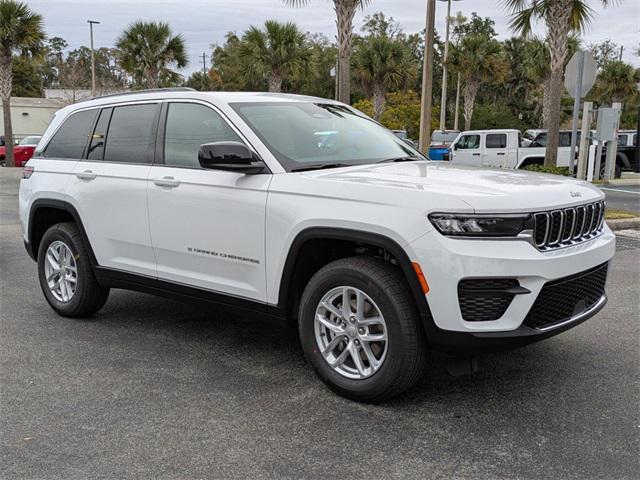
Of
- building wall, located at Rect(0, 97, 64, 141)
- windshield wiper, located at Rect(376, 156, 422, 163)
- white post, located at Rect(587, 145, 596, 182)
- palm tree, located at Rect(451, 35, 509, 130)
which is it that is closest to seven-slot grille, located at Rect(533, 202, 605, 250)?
windshield wiper, located at Rect(376, 156, 422, 163)

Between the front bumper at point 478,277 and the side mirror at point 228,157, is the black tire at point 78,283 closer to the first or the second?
the side mirror at point 228,157

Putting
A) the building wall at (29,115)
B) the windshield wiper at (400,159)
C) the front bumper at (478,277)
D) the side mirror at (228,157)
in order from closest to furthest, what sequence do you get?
the front bumper at (478,277) → the side mirror at (228,157) → the windshield wiper at (400,159) → the building wall at (29,115)

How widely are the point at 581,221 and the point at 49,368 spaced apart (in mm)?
3537

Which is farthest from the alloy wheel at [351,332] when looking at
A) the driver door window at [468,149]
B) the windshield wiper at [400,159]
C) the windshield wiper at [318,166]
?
the driver door window at [468,149]

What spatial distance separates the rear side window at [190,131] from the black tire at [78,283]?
1.28m

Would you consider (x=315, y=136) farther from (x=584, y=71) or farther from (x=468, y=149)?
(x=468, y=149)

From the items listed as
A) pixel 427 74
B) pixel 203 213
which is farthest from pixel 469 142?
pixel 203 213

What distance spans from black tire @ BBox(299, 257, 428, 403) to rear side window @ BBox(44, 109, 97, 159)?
275cm

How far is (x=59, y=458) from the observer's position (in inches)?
125

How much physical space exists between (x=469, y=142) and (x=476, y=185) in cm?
1841

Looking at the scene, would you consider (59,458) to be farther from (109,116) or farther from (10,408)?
(109,116)

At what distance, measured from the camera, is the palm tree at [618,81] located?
4713cm

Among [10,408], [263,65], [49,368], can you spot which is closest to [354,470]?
[10,408]

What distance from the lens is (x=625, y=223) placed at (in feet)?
36.7
